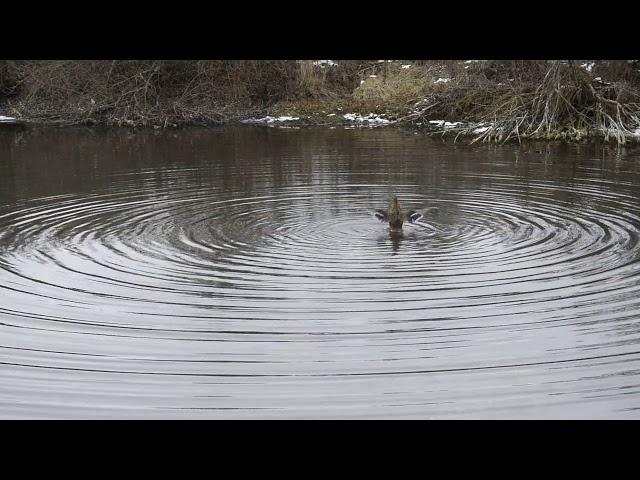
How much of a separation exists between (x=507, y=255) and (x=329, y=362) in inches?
165

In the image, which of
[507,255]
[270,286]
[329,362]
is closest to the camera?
[329,362]

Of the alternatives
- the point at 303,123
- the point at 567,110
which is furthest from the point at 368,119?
the point at 567,110

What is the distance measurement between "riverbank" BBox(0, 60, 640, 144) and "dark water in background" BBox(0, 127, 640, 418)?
46.6ft

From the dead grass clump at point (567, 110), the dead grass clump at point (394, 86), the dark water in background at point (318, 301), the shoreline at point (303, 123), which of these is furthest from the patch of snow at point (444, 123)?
the dark water in background at point (318, 301)

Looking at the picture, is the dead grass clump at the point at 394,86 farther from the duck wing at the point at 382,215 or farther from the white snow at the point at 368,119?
the duck wing at the point at 382,215

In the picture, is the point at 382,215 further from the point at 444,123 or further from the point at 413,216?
the point at 444,123

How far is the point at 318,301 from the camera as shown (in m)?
8.27

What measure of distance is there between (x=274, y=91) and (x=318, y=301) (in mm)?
29464

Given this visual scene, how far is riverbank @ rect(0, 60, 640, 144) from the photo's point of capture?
30.1 m

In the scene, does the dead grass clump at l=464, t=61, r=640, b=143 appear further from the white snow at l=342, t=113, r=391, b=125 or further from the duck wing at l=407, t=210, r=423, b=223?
the duck wing at l=407, t=210, r=423, b=223

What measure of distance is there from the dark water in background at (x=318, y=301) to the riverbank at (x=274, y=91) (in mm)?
14189
